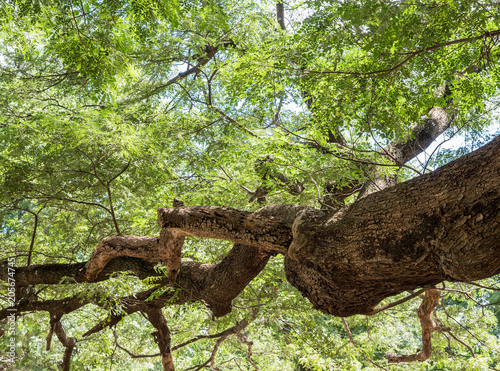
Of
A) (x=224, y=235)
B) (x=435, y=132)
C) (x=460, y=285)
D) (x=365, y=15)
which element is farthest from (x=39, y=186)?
(x=460, y=285)

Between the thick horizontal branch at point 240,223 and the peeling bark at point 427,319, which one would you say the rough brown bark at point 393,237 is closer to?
the thick horizontal branch at point 240,223

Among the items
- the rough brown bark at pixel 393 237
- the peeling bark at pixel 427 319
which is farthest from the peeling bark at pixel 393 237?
the peeling bark at pixel 427 319

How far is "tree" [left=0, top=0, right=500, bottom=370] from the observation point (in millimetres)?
2203

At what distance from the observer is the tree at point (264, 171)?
7.23ft

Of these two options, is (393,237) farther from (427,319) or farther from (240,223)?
(427,319)

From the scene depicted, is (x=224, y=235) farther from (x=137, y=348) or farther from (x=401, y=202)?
(x=137, y=348)

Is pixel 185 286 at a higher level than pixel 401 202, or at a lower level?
higher

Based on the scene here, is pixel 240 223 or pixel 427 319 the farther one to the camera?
pixel 427 319

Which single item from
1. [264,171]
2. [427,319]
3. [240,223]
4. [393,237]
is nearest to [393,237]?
[393,237]

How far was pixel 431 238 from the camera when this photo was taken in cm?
195

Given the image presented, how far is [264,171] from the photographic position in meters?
4.54

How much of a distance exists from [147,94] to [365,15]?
4.61m

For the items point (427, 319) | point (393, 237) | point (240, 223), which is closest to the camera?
point (393, 237)

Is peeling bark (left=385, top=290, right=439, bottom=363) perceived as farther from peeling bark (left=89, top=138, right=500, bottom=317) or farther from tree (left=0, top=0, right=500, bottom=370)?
peeling bark (left=89, top=138, right=500, bottom=317)
